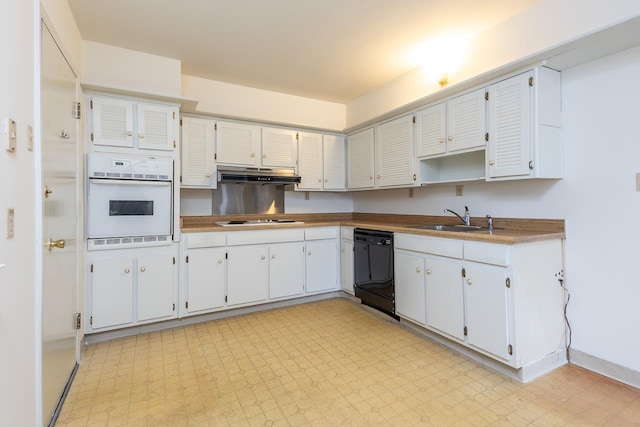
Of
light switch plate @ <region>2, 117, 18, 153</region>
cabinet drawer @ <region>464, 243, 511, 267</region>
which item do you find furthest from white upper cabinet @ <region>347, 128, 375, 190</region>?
light switch plate @ <region>2, 117, 18, 153</region>

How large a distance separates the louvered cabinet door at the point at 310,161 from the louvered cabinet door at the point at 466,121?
181 cm

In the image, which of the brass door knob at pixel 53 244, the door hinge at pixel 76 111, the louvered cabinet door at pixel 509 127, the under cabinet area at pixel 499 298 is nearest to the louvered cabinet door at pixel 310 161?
the under cabinet area at pixel 499 298

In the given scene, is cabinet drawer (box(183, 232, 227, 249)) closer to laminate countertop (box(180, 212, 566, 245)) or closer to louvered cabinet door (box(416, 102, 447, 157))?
laminate countertop (box(180, 212, 566, 245))

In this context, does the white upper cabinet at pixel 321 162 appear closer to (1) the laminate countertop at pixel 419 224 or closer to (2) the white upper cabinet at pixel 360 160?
(2) the white upper cabinet at pixel 360 160

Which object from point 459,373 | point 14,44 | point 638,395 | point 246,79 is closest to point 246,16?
point 246,79

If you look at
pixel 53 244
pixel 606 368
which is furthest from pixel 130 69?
pixel 606 368

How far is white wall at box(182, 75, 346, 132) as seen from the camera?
143 inches

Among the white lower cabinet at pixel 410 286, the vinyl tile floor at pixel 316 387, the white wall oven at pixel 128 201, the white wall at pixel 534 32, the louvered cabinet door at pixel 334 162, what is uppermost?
the white wall at pixel 534 32

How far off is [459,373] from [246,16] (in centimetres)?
317

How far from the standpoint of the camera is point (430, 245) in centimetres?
267

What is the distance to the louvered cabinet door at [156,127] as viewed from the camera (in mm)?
2863

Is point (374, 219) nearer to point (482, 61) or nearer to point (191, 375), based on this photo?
point (482, 61)

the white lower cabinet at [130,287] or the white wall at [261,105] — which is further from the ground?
the white wall at [261,105]

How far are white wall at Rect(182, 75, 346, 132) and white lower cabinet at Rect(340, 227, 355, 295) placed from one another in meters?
1.47
